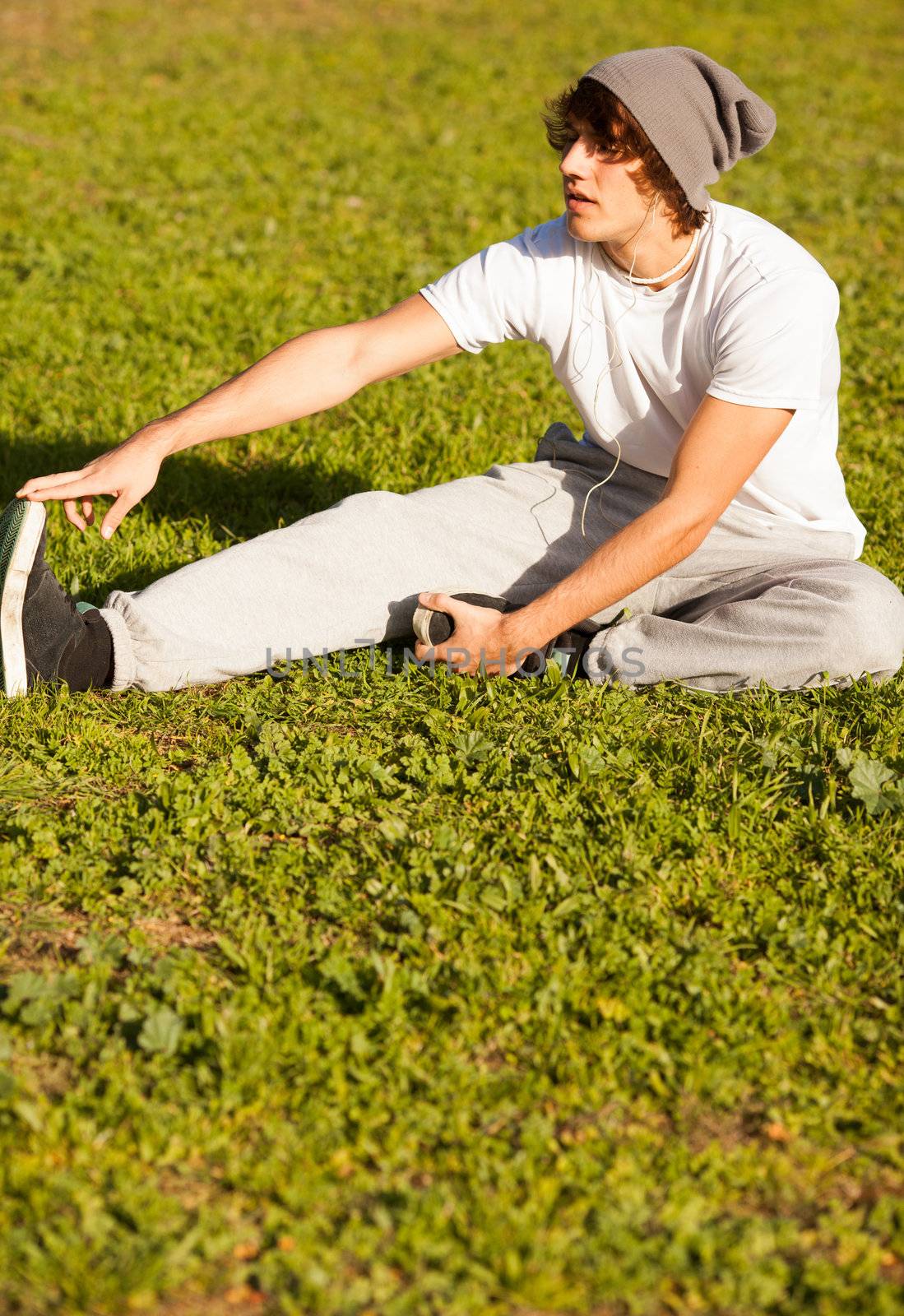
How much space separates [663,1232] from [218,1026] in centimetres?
89

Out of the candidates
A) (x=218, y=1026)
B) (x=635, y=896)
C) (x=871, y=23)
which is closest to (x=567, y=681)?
(x=635, y=896)

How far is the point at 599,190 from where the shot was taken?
342cm

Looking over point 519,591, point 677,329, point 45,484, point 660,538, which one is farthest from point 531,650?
point 45,484

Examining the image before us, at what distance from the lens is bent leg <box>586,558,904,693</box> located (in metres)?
3.56

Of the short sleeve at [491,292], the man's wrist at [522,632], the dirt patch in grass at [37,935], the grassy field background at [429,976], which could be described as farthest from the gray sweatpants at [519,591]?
the dirt patch in grass at [37,935]

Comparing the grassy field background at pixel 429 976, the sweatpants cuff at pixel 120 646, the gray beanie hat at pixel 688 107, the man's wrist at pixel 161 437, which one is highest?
the gray beanie hat at pixel 688 107

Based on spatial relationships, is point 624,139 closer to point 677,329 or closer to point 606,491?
point 677,329

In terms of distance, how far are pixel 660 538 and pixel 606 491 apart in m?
0.65

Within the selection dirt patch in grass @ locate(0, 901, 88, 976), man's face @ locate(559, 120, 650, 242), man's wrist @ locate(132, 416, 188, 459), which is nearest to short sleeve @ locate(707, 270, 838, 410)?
man's face @ locate(559, 120, 650, 242)

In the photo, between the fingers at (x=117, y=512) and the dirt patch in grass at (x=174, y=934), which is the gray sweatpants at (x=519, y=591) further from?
the dirt patch in grass at (x=174, y=934)

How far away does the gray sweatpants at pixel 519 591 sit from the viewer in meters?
3.55

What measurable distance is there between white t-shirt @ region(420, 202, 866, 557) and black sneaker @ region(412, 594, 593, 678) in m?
0.60

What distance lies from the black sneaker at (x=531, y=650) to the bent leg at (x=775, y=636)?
0.07m

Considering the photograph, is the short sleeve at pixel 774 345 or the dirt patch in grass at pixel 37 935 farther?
the short sleeve at pixel 774 345
